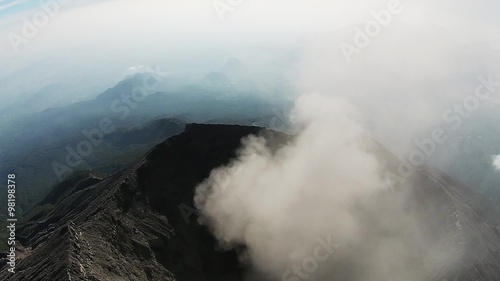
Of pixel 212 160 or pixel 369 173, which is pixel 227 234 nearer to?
pixel 212 160

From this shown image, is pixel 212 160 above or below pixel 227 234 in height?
above

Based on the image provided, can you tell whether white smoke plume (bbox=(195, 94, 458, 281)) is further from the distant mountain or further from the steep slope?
the steep slope

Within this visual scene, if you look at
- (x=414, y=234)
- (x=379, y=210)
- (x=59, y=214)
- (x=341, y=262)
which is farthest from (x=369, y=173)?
(x=59, y=214)
